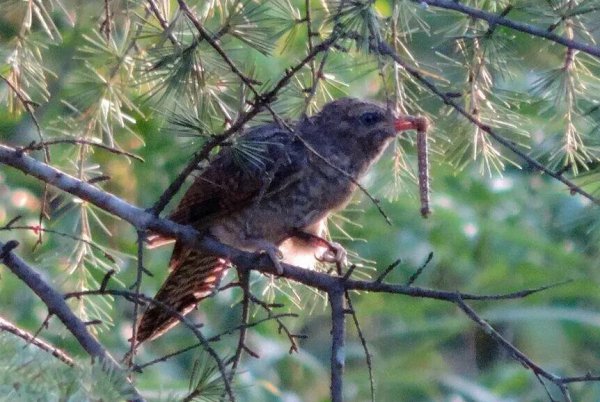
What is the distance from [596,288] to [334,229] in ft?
6.99

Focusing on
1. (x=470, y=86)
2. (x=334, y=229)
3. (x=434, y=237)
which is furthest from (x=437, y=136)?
(x=434, y=237)

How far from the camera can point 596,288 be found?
18.6 feet

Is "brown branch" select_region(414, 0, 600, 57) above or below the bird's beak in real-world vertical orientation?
below

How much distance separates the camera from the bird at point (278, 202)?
343 centimetres

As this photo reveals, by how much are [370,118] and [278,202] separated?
462mm

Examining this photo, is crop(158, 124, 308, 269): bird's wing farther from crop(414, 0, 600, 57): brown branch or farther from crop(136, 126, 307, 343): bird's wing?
crop(414, 0, 600, 57): brown branch

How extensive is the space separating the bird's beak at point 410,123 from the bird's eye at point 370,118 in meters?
0.29

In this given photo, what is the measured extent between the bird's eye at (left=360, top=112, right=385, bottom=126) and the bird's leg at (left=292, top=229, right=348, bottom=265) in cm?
44

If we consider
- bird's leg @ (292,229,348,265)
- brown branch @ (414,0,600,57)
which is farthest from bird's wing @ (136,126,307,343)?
brown branch @ (414,0,600,57)

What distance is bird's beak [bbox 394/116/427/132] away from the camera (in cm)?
308

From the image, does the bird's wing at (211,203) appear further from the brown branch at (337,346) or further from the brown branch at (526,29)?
the brown branch at (526,29)

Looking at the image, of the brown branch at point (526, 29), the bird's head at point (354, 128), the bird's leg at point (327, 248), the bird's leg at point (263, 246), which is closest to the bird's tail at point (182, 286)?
the bird's leg at point (263, 246)

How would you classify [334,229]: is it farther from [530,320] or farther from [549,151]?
[530,320]

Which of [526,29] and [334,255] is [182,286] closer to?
[334,255]
